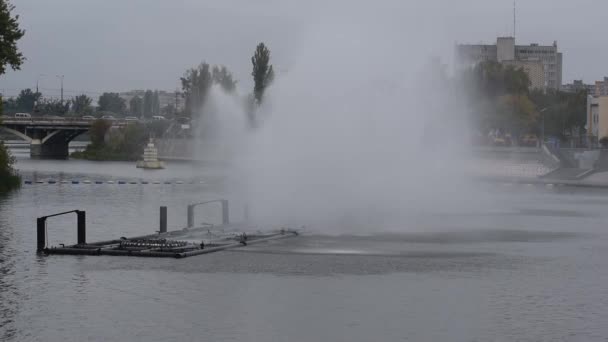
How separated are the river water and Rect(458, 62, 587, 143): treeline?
85469 mm

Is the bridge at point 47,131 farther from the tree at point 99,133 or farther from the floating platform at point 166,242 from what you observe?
the floating platform at point 166,242

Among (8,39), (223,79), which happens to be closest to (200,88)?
(223,79)

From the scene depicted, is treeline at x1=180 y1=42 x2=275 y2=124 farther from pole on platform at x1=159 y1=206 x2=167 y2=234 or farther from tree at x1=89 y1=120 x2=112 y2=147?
pole on platform at x1=159 y1=206 x2=167 y2=234

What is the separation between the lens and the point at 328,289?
21.5m

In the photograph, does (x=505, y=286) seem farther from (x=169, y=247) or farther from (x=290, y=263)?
(x=169, y=247)

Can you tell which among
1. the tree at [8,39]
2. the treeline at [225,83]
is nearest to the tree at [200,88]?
the treeline at [225,83]

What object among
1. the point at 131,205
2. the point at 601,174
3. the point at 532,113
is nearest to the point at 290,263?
the point at 131,205

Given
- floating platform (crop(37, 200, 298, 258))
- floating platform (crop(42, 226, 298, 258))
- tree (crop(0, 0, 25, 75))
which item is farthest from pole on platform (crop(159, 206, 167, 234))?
tree (crop(0, 0, 25, 75))

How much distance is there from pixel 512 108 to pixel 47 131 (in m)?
61.2

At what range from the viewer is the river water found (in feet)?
57.6

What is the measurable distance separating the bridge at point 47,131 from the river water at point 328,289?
10092 centimetres

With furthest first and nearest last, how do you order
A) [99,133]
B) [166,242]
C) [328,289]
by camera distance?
[99,133] → [166,242] → [328,289]

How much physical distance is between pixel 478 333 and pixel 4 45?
125ft

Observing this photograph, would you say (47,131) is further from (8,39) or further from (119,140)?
(8,39)
